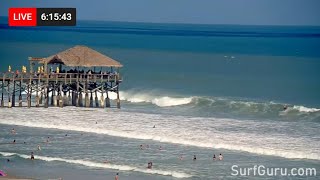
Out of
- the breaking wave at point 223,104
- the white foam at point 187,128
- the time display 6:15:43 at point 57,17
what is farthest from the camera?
the breaking wave at point 223,104

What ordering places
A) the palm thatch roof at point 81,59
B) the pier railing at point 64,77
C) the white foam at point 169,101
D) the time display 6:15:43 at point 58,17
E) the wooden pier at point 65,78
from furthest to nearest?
the white foam at point 169,101
the palm thatch roof at point 81,59
the wooden pier at point 65,78
the pier railing at point 64,77
the time display 6:15:43 at point 58,17

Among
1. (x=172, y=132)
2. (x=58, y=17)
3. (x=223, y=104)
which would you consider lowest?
(x=172, y=132)

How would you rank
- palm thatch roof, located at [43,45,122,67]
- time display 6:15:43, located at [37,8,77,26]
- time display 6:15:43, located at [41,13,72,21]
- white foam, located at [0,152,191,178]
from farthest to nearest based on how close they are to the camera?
palm thatch roof, located at [43,45,122,67] → time display 6:15:43, located at [41,13,72,21] → time display 6:15:43, located at [37,8,77,26] → white foam, located at [0,152,191,178]

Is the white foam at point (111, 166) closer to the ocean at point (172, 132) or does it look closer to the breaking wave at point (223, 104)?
the ocean at point (172, 132)

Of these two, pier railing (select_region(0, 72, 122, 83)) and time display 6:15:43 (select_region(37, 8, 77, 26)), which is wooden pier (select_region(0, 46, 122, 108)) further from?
time display 6:15:43 (select_region(37, 8, 77, 26))

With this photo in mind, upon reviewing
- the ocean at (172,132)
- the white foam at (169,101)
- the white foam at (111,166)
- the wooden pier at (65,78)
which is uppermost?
the wooden pier at (65,78)

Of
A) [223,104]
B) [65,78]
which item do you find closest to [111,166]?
[65,78]

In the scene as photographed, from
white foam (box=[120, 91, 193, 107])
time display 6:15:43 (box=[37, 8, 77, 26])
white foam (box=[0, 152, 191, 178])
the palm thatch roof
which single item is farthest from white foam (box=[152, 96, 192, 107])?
time display 6:15:43 (box=[37, 8, 77, 26])

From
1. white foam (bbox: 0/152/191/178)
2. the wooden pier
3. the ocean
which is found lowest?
white foam (bbox: 0/152/191/178)

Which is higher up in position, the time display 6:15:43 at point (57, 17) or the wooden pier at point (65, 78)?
the time display 6:15:43 at point (57, 17)

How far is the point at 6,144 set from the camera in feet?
165

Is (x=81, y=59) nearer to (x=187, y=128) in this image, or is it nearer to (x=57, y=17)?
(x=187, y=128)

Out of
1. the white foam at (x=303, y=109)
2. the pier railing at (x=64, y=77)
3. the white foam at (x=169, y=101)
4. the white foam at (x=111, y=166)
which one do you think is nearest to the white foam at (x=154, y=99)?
A: the white foam at (x=169, y=101)

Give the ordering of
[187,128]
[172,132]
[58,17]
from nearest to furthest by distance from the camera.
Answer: [58,17] → [172,132] → [187,128]
